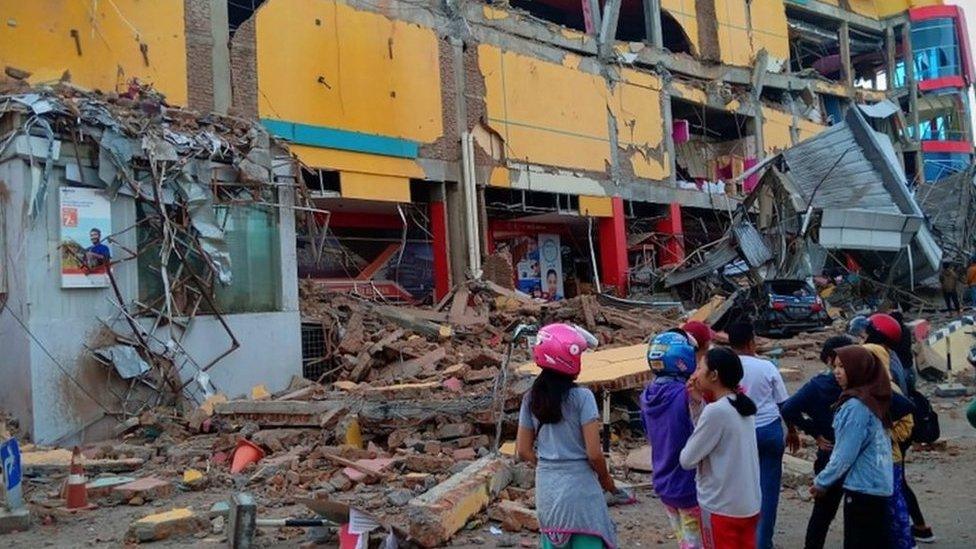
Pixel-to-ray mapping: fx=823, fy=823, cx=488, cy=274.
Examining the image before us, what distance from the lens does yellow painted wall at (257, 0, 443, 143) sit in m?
18.9

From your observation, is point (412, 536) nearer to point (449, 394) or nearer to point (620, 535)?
point (620, 535)

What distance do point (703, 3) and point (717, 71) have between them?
2.85 metres

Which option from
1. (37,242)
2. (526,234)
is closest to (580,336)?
(37,242)

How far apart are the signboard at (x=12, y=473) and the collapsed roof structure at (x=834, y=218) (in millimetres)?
17613

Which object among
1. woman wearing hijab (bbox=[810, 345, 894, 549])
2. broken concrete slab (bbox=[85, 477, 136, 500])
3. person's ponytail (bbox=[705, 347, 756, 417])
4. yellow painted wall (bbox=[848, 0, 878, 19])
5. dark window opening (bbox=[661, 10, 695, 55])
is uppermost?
yellow painted wall (bbox=[848, 0, 878, 19])

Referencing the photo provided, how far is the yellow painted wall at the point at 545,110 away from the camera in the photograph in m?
24.1

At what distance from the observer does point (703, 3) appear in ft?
110

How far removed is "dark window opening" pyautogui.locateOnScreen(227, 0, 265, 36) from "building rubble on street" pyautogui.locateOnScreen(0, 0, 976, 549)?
0.64ft

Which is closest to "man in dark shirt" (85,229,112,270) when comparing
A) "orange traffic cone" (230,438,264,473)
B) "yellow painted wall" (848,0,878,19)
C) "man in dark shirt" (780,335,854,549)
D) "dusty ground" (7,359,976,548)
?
"dusty ground" (7,359,976,548)

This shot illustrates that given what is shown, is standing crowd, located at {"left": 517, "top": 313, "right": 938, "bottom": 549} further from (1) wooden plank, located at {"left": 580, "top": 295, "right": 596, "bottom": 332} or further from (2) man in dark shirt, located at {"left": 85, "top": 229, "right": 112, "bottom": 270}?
(1) wooden plank, located at {"left": 580, "top": 295, "right": 596, "bottom": 332}

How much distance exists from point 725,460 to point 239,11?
747 inches

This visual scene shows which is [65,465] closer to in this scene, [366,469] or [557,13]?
[366,469]

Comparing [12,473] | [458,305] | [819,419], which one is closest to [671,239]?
[458,305]

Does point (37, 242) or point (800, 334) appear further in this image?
point (800, 334)
